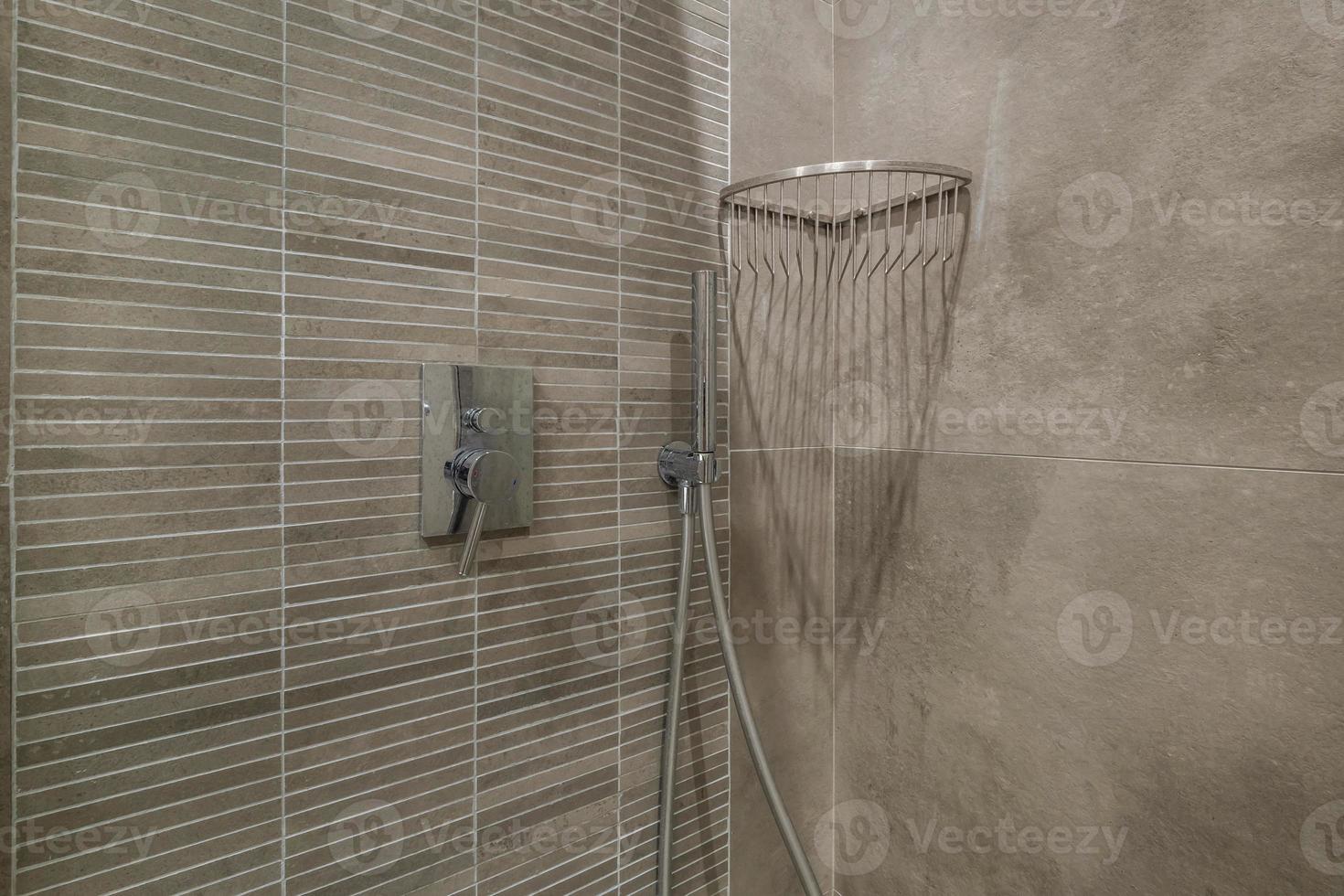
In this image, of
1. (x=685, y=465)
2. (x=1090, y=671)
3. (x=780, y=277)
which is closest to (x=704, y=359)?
(x=685, y=465)

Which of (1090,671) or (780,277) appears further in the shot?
(780,277)

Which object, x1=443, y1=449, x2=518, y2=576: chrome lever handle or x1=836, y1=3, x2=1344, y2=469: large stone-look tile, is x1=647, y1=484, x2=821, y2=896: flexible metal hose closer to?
x1=443, y1=449, x2=518, y2=576: chrome lever handle

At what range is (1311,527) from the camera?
642 mm

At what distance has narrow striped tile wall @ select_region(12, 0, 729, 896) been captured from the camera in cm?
56

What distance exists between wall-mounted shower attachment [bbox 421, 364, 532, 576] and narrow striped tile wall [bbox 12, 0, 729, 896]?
0.07 feet

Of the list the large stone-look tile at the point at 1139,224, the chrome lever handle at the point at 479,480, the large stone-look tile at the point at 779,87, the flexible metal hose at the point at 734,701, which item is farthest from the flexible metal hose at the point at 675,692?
the large stone-look tile at the point at 779,87

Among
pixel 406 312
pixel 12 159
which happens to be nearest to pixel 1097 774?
pixel 406 312

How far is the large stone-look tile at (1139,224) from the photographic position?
25.4 inches

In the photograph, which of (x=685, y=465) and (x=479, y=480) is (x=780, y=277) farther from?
(x=479, y=480)

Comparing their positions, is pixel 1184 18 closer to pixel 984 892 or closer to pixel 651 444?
pixel 651 444

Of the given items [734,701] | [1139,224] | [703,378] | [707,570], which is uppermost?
[1139,224]

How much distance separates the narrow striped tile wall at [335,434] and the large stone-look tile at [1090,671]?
13.6 inches

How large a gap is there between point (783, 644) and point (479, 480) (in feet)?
1.94

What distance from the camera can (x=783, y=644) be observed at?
40.8 inches
